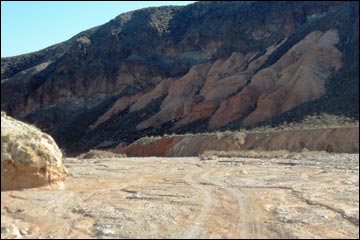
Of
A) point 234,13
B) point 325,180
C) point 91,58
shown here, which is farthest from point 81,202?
point 91,58

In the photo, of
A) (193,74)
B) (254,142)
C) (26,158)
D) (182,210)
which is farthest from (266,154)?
(193,74)

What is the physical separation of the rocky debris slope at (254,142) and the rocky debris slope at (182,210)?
15.3m

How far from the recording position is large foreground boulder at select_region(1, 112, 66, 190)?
991 cm

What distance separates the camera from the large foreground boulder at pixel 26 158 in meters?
9.91

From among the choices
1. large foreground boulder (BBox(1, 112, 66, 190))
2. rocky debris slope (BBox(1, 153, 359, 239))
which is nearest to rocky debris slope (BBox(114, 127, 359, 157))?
rocky debris slope (BBox(1, 153, 359, 239))

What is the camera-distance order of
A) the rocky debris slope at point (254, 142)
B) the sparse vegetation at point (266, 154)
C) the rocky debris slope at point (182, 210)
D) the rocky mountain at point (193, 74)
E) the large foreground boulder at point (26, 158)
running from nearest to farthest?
the rocky debris slope at point (182, 210) < the large foreground boulder at point (26, 158) < the sparse vegetation at point (266, 154) < the rocky debris slope at point (254, 142) < the rocky mountain at point (193, 74)

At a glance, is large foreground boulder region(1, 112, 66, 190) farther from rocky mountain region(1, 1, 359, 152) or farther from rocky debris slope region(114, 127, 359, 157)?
rocky mountain region(1, 1, 359, 152)

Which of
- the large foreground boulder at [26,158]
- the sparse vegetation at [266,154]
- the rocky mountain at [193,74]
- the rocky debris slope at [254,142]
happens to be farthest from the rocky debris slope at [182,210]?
the rocky mountain at [193,74]

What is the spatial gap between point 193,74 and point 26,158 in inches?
2069

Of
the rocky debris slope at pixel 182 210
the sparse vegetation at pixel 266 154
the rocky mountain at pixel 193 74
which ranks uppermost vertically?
the rocky mountain at pixel 193 74

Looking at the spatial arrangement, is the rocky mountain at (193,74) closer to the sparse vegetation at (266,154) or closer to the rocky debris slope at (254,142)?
the rocky debris slope at (254,142)

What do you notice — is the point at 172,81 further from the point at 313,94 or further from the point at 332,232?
the point at 332,232

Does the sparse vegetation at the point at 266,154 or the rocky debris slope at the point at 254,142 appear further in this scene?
the rocky debris slope at the point at 254,142

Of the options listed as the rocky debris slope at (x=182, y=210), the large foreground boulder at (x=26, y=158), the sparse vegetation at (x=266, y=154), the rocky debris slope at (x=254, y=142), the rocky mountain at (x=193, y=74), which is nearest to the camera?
the rocky debris slope at (x=182, y=210)
